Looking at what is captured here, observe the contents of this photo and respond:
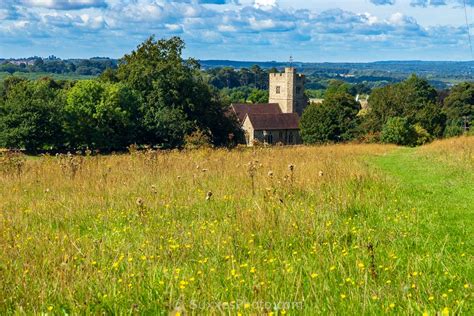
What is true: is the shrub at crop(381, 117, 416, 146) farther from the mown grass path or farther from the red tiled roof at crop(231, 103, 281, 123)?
the red tiled roof at crop(231, 103, 281, 123)

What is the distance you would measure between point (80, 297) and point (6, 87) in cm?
8318

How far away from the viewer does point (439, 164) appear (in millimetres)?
14922

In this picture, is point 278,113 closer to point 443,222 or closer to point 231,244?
point 443,222

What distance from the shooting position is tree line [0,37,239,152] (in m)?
46.2

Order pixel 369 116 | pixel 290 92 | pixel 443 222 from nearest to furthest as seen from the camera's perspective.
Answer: pixel 443 222, pixel 369 116, pixel 290 92

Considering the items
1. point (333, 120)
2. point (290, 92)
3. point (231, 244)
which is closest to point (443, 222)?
point (231, 244)

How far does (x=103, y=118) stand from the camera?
154 feet

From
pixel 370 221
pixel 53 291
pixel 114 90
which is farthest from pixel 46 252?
pixel 114 90

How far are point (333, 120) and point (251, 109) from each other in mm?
25897

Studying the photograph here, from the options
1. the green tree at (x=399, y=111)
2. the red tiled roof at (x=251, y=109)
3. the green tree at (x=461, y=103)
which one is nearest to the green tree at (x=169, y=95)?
the green tree at (x=399, y=111)

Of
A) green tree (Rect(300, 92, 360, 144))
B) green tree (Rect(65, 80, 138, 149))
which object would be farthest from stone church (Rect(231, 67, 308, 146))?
green tree (Rect(65, 80, 138, 149))

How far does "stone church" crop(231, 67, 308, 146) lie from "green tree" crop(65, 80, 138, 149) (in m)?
17.4

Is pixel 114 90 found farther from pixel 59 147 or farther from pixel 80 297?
pixel 80 297

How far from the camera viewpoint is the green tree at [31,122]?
4553 cm
